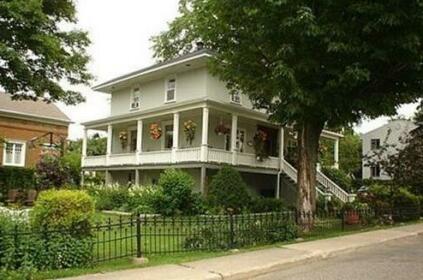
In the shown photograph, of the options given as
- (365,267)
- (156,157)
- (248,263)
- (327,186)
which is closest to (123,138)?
(156,157)

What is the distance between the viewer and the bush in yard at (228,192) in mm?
22750

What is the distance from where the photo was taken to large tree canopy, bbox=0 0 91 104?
22.7 meters

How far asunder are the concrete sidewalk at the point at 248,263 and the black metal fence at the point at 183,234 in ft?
2.73

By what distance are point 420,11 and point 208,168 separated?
1448 cm

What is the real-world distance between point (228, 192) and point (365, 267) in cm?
1226

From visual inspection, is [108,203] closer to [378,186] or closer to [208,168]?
[208,168]

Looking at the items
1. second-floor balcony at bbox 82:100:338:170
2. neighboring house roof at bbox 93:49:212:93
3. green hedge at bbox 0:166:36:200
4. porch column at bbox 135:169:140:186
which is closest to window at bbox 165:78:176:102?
neighboring house roof at bbox 93:49:212:93

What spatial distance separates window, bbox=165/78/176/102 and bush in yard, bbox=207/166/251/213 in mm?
8712

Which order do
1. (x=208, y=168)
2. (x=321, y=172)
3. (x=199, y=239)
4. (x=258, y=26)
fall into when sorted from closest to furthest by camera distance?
(x=199, y=239), (x=258, y=26), (x=208, y=168), (x=321, y=172)

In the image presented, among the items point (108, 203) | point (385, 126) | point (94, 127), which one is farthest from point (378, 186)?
point (385, 126)

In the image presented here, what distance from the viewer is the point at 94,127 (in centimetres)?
3500

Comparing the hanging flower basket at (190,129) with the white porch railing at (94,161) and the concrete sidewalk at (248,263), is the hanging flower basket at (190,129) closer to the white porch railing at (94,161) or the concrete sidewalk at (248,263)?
the white porch railing at (94,161)

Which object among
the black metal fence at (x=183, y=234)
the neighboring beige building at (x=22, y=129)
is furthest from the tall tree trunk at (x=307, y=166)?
the neighboring beige building at (x=22, y=129)

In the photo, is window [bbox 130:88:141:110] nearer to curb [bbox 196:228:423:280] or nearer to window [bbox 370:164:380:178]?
window [bbox 370:164:380:178]
